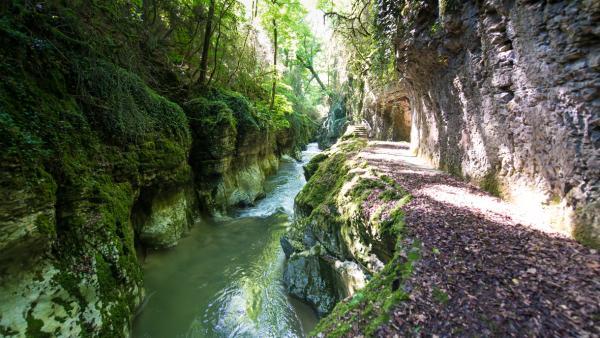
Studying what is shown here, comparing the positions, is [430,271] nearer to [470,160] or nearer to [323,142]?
[470,160]

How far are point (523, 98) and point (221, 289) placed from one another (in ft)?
23.9

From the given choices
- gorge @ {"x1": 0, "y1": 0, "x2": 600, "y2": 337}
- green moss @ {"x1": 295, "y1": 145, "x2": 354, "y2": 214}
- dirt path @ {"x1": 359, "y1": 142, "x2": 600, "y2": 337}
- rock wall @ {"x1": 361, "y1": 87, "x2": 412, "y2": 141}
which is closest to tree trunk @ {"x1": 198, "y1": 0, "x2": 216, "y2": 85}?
gorge @ {"x1": 0, "y1": 0, "x2": 600, "y2": 337}

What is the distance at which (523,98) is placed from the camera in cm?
453

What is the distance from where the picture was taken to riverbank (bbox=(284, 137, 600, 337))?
2.46 meters

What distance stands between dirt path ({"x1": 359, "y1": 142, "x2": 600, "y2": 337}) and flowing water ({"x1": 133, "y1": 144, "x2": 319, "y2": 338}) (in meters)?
3.27

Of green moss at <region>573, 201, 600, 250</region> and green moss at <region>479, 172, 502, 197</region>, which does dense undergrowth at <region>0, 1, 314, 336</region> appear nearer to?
green moss at <region>573, 201, 600, 250</region>

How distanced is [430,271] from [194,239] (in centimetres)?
737

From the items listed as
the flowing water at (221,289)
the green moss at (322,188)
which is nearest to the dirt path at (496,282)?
the flowing water at (221,289)

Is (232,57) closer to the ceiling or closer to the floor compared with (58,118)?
closer to the ceiling

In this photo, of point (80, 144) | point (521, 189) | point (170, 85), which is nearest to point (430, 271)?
point (521, 189)

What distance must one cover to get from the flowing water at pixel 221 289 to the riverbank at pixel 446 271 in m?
0.72

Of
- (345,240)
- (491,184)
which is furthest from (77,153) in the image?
(491,184)

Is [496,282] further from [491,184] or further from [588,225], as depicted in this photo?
[491,184]

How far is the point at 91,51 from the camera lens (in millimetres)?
5270
